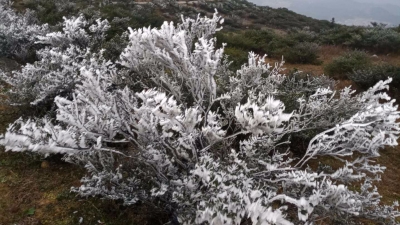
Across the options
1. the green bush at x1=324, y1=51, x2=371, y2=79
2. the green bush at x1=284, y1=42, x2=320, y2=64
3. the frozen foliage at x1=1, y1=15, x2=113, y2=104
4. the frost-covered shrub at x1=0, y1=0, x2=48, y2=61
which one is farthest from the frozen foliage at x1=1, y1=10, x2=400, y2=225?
the green bush at x1=284, y1=42, x2=320, y2=64

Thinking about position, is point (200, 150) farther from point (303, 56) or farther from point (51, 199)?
point (303, 56)

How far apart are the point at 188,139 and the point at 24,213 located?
6.39ft

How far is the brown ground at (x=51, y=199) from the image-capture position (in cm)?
332

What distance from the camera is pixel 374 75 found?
7.27 m

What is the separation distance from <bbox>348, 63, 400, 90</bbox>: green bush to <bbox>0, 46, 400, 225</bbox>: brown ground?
10.9ft

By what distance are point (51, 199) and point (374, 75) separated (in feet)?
22.6

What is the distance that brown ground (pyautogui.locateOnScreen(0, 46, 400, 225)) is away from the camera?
332cm

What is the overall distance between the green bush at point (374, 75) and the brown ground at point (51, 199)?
3336mm

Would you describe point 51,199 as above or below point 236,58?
below

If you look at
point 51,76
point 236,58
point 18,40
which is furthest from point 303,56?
point 18,40

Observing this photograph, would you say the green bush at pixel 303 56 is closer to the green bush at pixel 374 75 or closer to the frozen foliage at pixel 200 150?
the green bush at pixel 374 75

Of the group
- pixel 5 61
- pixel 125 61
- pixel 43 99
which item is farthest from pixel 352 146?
pixel 5 61

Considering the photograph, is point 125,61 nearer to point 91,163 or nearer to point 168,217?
point 91,163

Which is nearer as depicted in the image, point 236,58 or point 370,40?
point 236,58
